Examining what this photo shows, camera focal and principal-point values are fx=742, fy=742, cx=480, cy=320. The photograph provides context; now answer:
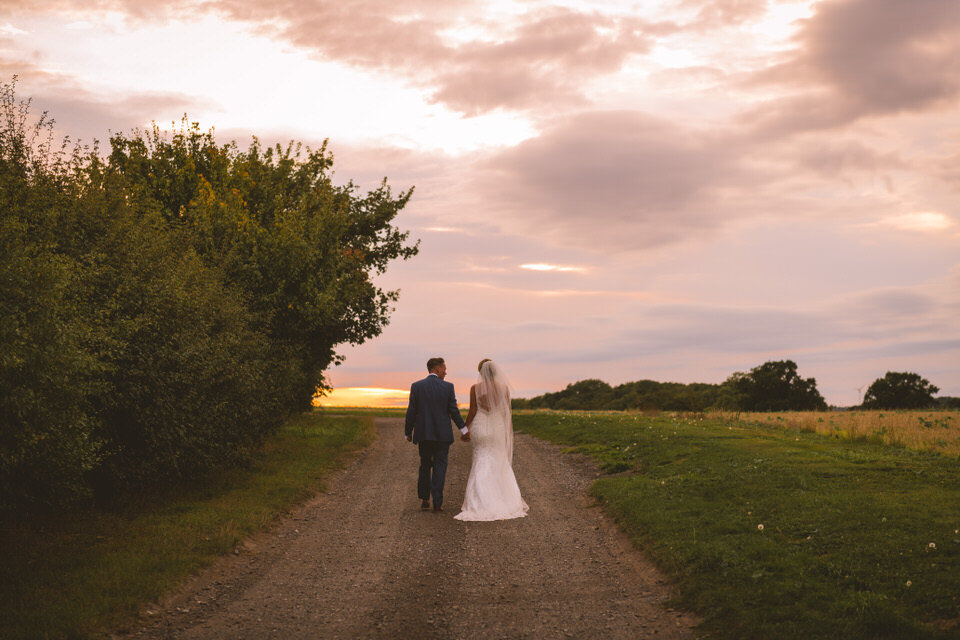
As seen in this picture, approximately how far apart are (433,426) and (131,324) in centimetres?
617

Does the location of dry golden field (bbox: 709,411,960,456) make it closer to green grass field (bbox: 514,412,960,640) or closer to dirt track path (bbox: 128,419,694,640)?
green grass field (bbox: 514,412,960,640)

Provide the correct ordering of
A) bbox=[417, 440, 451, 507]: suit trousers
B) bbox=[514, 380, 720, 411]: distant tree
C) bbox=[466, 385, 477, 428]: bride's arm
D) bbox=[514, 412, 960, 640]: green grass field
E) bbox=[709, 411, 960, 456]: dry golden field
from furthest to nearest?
bbox=[514, 380, 720, 411]: distant tree → bbox=[709, 411, 960, 456]: dry golden field → bbox=[466, 385, 477, 428]: bride's arm → bbox=[417, 440, 451, 507]: suit trousers → bbox=[514, 412, 960, 640]: green grass field

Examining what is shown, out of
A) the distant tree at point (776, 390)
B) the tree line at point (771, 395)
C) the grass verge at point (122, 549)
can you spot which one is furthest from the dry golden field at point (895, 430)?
the distant tree at point (776, 390)

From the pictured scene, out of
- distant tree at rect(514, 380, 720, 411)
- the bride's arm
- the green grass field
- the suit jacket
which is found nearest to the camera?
the green grass field

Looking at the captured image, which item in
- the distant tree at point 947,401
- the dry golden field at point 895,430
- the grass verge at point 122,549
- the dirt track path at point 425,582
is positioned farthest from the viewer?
the distant tree at point 947,401

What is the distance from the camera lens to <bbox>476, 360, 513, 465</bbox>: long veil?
51.8 ft

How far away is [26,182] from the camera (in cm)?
1623

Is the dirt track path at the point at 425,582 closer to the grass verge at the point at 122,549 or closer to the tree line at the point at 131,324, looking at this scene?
the grass verge at the point at 122,549

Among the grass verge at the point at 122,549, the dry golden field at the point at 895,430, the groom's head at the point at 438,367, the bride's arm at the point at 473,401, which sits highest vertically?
the groom's head at the point at 438,367

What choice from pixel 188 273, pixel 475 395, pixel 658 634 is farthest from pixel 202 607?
pixel 188 273

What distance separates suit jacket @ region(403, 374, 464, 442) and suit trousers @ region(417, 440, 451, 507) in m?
0.19

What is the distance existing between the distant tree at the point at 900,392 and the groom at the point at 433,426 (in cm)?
8994

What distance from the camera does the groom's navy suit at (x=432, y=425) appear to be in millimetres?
15523

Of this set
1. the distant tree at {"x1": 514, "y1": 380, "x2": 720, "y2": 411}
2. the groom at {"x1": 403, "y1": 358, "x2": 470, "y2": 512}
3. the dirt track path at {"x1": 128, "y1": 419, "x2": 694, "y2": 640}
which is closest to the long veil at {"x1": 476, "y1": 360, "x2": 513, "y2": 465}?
the groom at {"x1": 403, "y1": 358, "x2": 470, "y2": 512}
